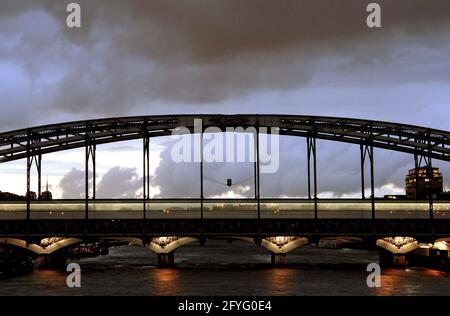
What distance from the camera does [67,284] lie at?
200 feet

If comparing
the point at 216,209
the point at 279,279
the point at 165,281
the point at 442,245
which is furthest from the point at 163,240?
the point at 442,245

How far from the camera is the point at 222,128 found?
243ft

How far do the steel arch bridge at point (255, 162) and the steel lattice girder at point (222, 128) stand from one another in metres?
0.11

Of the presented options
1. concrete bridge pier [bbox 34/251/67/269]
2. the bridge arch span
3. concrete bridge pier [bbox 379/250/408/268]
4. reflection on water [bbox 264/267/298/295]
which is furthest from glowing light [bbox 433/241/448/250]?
concrete bridge pier [bbox 34/251/67/269]

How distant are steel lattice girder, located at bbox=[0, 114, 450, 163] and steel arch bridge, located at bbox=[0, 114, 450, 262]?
105 mm

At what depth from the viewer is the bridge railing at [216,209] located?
77500 mm

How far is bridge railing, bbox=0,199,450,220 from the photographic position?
77.5 metres

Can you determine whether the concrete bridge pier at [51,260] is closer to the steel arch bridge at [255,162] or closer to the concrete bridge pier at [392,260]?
the steel arch bridge at [255,162]

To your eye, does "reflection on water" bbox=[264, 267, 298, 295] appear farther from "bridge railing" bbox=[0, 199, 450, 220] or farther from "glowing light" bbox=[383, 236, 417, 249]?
"glowing light" bbox=[383, 236, 417, 249]

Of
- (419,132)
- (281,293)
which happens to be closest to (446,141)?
(419,132)

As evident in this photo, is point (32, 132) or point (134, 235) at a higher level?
point (32, 132)

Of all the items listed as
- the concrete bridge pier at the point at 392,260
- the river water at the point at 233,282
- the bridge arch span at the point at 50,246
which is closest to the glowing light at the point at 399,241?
the concrete bridge pier at the point at 392,260
